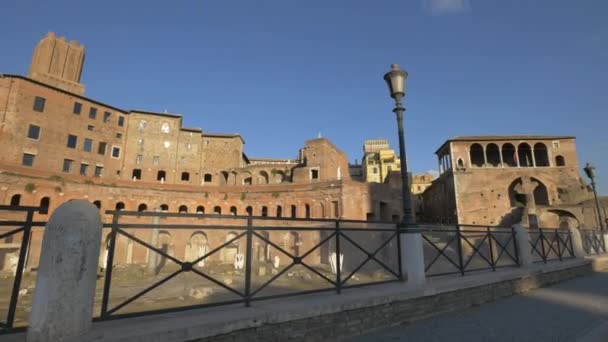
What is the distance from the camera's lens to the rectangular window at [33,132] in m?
30.6

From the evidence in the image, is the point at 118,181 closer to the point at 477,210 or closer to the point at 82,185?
the point at 82,185

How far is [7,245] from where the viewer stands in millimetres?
23484

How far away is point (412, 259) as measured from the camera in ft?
18.5

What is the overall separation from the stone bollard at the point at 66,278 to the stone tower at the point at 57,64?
45003mm

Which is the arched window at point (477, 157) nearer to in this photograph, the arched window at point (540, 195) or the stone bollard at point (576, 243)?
the arched window at point (540, 195)

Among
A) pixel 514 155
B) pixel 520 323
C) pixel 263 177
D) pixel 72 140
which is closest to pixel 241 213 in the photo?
pixel 263 177

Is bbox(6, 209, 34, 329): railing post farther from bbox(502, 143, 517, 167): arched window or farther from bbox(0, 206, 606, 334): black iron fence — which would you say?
bbox(502, 143, 517, 167): arched window

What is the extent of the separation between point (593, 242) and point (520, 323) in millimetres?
14774

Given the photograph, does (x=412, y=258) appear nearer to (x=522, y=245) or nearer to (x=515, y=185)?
(x=522, y=245)

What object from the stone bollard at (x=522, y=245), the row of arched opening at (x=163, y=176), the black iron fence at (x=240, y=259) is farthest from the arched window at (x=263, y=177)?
the stone bollard at (x=522, y=245)

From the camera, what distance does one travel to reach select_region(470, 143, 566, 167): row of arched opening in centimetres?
3516

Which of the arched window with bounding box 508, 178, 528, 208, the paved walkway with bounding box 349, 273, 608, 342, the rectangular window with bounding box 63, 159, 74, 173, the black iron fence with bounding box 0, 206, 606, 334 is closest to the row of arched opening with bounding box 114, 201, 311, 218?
the black iron fence with bounding box 0, 206, 606, 334

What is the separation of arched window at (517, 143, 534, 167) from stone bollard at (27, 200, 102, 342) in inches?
1737

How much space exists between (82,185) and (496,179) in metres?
42.2
